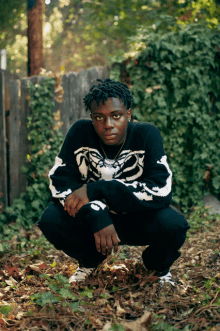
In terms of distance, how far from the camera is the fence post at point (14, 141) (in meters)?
5.02

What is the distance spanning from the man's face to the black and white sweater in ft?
0.48

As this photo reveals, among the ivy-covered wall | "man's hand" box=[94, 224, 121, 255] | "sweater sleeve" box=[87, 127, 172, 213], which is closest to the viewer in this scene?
"man's hand" box=[94, 224, 121, 255]

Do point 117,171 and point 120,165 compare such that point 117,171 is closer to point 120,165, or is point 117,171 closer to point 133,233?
point 120,165

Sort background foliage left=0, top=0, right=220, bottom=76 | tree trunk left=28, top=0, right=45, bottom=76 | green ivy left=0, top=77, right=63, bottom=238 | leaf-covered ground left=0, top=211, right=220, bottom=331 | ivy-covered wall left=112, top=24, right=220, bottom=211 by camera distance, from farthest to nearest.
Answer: background foliage left=0, top=0, right=220, bottom=76 < tree trunk left=28, top=0, right=45, bottom=76 < ivy-covered wall left=112, top=24, right=220, bottom=211 < green ivy left=0, top=77, right=63, bottom=238 < leaf-covered ground left=0, top=211, right=220, bottom=331

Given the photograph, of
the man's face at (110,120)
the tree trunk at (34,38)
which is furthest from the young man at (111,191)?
the tree trunk at (34,38)

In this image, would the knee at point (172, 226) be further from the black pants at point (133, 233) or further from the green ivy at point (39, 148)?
the green ivy at point (39, 148)

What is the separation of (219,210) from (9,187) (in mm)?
3150

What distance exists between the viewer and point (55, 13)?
15.7 meters

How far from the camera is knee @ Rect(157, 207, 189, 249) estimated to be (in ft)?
8.02

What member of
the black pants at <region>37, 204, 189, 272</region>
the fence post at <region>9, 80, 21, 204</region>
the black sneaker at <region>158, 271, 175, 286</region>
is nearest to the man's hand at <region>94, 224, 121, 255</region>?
the black pants at <region>37, 204, 189, 272</region>

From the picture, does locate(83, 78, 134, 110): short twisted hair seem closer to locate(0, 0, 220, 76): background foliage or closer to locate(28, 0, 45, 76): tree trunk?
locate(0, 0, 220, 76): background foliage

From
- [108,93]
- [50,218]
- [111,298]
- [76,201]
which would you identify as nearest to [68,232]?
[50,218]

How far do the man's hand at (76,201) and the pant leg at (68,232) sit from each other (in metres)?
0.10

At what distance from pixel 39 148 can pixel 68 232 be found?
2613 mm
